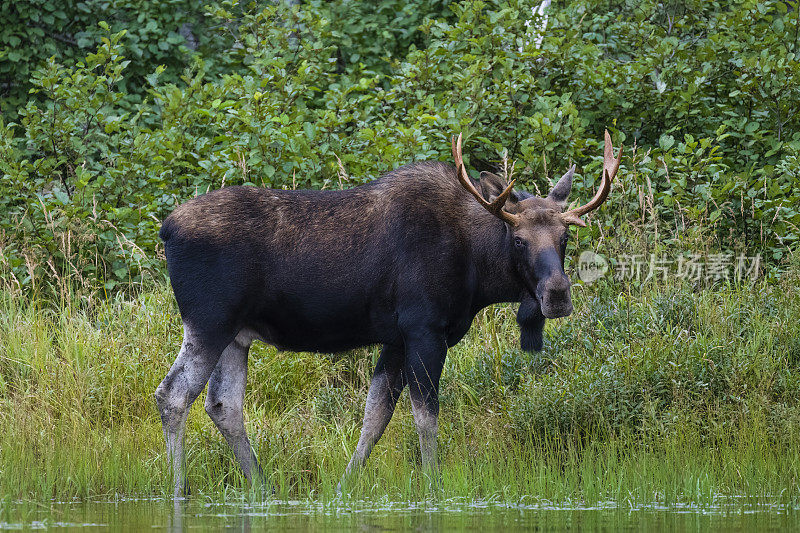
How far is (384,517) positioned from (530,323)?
2120mm

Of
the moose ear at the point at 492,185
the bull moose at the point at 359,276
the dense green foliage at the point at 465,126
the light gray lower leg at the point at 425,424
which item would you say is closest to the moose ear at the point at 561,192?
the bull moose at the point at 359,276

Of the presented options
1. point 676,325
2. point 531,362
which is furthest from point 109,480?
point 676,325

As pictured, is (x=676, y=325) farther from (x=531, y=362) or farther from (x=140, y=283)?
(x=140, y=283)

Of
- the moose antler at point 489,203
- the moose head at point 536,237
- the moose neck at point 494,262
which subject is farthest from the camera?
the moose neck at point 494,262

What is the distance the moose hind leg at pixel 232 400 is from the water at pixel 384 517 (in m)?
0.90

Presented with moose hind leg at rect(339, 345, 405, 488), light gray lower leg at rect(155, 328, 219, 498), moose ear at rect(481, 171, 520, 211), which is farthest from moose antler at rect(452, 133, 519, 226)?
light gray lower leg at rect(155, 328, 219, 498)

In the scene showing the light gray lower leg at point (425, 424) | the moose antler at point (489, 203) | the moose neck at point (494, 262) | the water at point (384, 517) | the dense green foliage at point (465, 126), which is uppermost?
the dense green foliage at point (465, 126)

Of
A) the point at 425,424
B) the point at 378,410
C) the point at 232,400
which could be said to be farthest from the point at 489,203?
the point at 232,400

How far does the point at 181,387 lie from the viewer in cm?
714

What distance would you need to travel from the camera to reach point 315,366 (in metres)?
8.91

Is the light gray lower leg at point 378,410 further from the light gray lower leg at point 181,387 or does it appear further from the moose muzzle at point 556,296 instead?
the moose muzzle at point 556,296

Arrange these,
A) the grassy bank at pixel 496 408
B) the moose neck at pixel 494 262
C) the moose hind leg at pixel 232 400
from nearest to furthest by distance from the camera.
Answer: the grassy bank at pixel 496 408
the moose neck at pixel 494 262
the moose hind leg at pixel 232 400

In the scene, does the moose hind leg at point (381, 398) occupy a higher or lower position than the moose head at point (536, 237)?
lower

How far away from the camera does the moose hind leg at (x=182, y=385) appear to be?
711 centimetres
